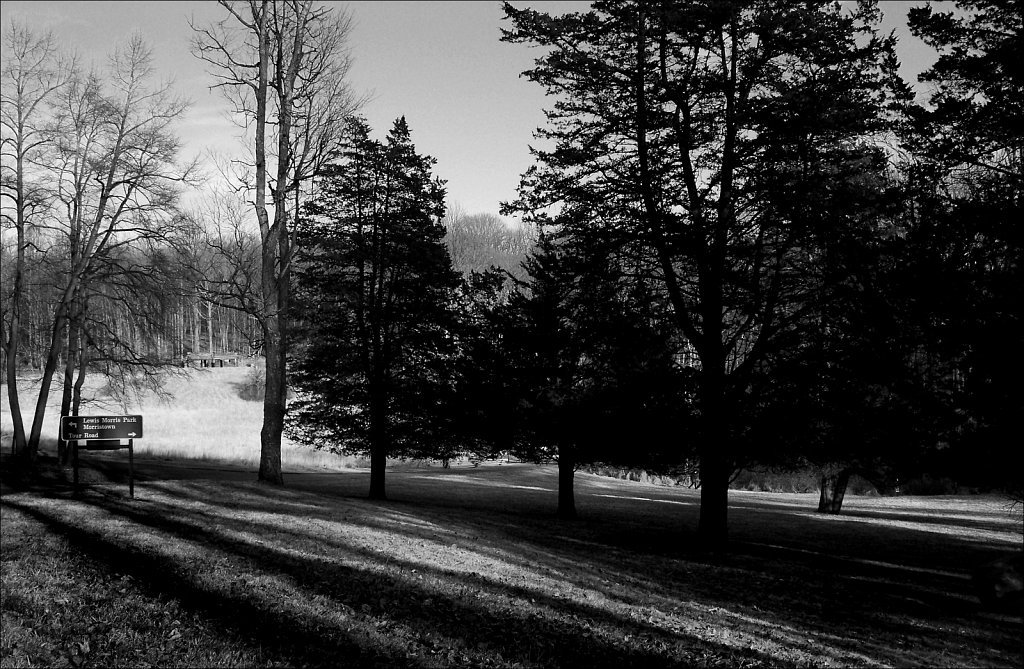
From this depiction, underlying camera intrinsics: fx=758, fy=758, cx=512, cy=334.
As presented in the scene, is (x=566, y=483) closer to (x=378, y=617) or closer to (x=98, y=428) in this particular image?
(x=98, y=428)

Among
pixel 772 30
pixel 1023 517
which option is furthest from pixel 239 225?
pixel 1023 517

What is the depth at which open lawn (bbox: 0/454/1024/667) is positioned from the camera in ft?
22.3

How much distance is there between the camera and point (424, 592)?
8508 mm

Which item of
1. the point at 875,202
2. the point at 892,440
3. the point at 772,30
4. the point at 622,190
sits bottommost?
the point at 892,440

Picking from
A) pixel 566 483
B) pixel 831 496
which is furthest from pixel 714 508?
pixel 831 496

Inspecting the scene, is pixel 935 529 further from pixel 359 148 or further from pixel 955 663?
pixel 359 148

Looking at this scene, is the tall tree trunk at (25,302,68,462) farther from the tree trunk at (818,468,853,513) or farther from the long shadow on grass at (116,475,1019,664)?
the tree trunk at (818,468,853,513)

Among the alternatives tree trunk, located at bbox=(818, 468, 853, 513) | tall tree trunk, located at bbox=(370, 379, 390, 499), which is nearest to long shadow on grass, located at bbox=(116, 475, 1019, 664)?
tall tree trunk, located at bbox=(370, 379, 390, 499)

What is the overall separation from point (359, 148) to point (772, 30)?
1344 centimetres

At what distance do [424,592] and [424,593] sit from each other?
0.13 ft

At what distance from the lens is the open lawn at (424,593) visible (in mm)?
6797

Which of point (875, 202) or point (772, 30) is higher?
point (772, 30)

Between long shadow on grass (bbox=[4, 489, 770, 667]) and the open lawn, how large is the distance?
0.03m

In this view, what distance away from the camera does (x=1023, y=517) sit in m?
25.7
